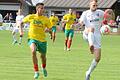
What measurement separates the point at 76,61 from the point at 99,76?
5.13m

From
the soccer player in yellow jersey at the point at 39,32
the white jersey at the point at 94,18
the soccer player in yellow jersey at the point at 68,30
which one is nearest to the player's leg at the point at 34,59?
the soccer player in yellow jersey at the point at 39,32

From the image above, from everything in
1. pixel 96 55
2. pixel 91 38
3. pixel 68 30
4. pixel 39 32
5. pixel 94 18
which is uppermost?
pixel 94 18

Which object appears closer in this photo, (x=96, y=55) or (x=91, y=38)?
(x=96, y=55)

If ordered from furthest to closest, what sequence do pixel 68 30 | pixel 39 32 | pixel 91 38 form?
pixel 68 30 → pixel 39 32 → pixel 91 38

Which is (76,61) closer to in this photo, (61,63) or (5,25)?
(61,63)

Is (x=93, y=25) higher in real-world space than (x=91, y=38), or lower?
higher

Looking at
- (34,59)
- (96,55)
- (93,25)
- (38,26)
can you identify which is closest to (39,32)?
(38,26)

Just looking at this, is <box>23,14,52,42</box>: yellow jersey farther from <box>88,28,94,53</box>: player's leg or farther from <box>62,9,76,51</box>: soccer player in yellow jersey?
<box>62,9,76,51</box>: soccer player in yellow jersey

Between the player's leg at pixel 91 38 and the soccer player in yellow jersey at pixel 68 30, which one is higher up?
the player's leg at pixel 91 38

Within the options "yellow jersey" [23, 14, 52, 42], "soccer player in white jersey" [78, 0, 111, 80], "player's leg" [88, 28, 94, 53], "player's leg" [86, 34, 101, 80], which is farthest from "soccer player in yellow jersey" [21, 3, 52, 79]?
"player's leg" [86, 34, 101, 80]

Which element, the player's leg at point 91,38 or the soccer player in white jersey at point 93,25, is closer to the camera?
the player's leg at point 91,38

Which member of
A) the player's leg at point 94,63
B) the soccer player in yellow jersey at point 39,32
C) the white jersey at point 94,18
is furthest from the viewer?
the soccer player in yellow jersey at point 39,32

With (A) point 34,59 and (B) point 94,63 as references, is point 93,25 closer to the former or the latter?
(B) point 94,63

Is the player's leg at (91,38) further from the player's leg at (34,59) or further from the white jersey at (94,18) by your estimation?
the player's leg at (34,59)
